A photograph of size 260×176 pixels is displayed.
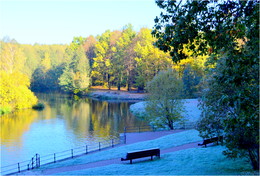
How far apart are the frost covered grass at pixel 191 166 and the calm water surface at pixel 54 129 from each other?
10495mm

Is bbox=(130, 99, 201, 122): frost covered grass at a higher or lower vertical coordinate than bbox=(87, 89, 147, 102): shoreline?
lower

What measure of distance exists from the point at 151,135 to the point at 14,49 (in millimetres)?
48346

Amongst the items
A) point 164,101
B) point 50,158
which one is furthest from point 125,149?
point 164,101

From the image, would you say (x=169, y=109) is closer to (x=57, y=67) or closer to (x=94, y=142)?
(x=94, y=142)

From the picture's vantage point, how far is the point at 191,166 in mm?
11648

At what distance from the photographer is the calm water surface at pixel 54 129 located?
23.0 metres

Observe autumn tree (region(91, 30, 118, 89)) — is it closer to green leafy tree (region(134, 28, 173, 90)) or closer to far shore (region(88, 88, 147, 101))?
far shore (region(88, 88, 147, 101))

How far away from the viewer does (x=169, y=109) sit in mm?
28797

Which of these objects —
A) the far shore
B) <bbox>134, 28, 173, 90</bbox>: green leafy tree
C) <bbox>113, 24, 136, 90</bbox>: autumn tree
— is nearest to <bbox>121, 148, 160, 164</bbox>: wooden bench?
the far shore

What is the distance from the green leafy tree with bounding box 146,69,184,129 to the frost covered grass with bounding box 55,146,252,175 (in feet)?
46.5

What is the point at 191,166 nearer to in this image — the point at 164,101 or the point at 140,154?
the point at 140,154

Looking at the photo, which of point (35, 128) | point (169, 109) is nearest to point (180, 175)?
point (169, 109)

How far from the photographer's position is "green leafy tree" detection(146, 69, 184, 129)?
2839 centimetres

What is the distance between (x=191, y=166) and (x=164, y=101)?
55.7 ft
